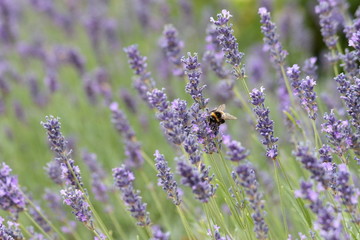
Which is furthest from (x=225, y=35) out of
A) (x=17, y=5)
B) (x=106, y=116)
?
(x=17, y=5)

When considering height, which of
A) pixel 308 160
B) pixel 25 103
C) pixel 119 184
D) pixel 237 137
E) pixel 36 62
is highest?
pixel 36 62

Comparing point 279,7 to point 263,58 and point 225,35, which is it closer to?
point 263,58

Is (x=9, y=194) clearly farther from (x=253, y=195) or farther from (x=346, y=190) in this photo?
(x=346, y=190)

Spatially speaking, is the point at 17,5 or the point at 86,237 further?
the point at 17,5

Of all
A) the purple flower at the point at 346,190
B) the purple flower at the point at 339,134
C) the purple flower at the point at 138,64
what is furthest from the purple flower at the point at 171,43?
the purple flower at the point at 346,190

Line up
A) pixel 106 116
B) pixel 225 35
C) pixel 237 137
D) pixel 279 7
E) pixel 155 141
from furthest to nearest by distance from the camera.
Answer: pixel 279 7
pixel 106 116
pixel 155 141
pixel 237 137
pixel 225 35

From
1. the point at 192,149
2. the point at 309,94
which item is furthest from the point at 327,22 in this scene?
the point at 192,149
